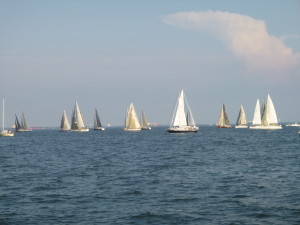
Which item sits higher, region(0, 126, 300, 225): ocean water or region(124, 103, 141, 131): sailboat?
region(124, 103, 141, 131): sailboat

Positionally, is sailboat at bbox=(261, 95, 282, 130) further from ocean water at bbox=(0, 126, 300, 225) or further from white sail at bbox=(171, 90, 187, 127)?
ocean water at bbox=(0, 126, 300, 225)

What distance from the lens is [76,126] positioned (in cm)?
18538

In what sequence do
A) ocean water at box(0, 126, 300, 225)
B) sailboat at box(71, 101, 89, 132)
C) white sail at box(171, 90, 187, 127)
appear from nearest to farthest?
ocean water at box(0, 126, 300, 225)
white sail at box(171, 90, 187, 127)
sailboat at box(71, 101, 89, 132)

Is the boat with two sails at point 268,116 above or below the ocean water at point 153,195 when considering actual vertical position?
above

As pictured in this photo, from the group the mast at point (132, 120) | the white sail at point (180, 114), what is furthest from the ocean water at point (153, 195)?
the mast at point (132, 120)

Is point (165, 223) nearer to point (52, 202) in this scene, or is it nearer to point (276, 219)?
point (276, 219)

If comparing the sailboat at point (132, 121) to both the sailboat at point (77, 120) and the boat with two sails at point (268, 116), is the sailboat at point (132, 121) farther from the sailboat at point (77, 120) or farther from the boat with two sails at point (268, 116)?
the boat with two sails at point (268, 116)

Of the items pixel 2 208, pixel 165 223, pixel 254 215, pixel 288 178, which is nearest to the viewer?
pixel 165 223

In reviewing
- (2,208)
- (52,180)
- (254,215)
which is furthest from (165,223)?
(52,180)

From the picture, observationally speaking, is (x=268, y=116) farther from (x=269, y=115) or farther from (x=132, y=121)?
(x=132, y=121)

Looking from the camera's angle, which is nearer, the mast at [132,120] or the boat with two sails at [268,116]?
the boat with two sails at [268,116]

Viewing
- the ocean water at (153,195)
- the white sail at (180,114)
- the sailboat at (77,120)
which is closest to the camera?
the ocean water at (153,195)

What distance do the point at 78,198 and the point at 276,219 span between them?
1210cm

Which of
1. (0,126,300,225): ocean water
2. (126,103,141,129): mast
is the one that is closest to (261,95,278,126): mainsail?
(126,103,141,129): mast
